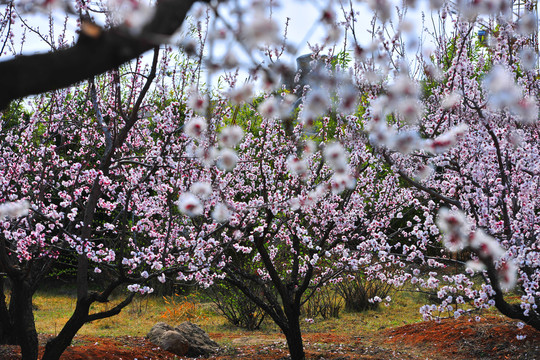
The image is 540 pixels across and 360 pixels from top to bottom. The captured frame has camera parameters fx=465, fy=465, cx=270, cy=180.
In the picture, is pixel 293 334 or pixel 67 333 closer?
pixel 67 333

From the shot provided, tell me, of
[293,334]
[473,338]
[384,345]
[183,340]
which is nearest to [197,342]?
[183,340]

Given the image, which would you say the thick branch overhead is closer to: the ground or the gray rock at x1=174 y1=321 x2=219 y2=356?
the ground

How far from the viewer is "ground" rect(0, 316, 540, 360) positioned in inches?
244

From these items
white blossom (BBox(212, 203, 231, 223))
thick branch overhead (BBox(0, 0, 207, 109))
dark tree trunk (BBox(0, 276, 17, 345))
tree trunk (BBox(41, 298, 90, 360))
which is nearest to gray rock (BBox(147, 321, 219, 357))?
dark tree trunk (BBox(0, 276, 17, 345))

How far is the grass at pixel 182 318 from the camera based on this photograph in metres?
9.53

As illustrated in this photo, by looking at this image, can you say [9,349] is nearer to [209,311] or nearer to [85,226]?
[85,226]

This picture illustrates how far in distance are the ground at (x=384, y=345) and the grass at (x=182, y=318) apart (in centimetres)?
110

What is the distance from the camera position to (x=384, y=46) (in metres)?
5.44

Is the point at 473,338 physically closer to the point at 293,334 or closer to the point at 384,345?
the point at 384,345

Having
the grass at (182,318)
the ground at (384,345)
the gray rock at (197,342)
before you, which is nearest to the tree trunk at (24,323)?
the ground at (384,345)

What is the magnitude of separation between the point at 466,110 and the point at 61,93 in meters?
5.36

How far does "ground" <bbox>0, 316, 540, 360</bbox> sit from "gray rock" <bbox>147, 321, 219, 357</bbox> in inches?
6.1

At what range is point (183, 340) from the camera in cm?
724

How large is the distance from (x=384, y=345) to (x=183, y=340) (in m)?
3.24
